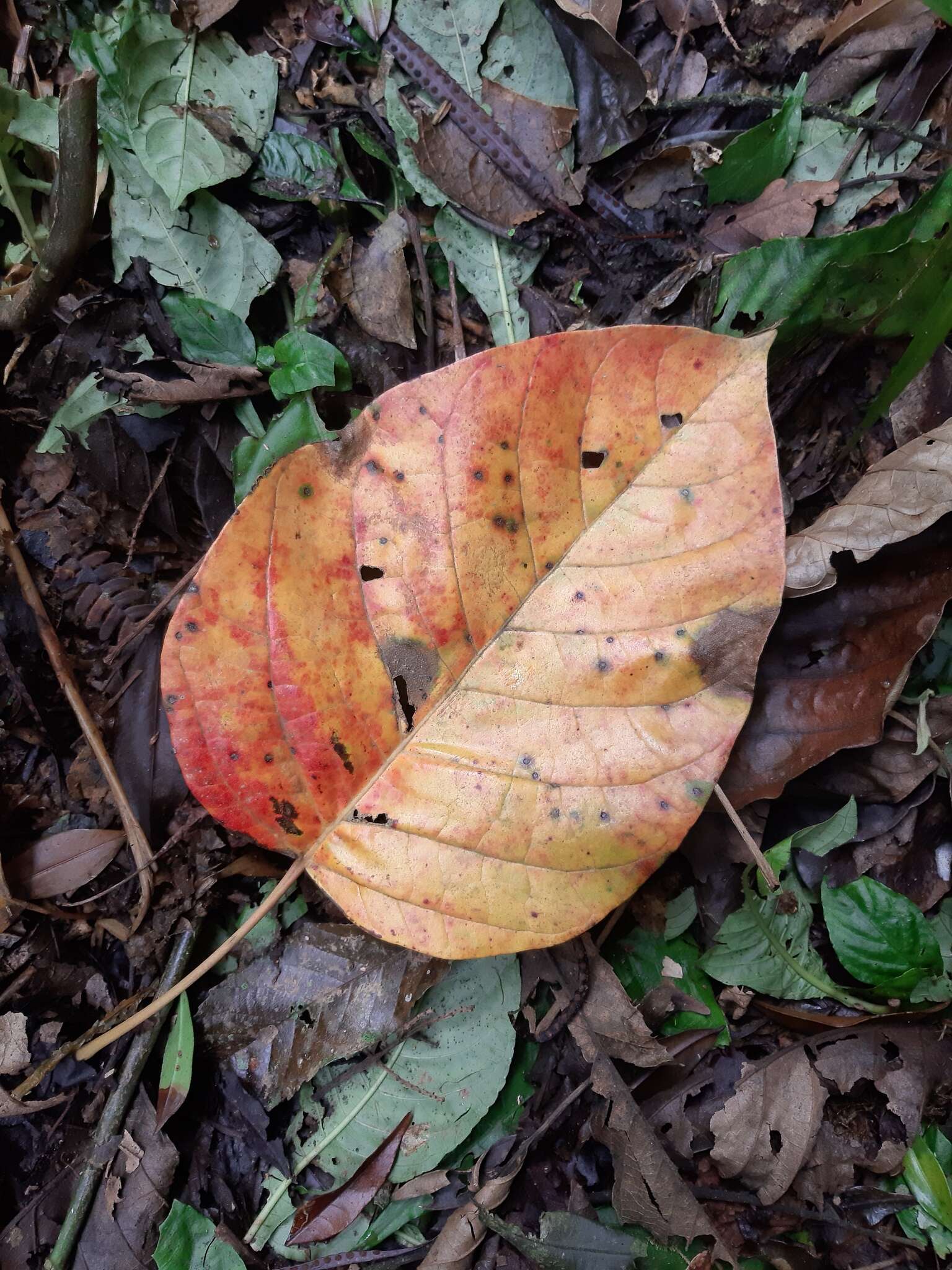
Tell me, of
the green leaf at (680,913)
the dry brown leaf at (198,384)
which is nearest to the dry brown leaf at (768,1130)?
the green leaf at (680,913)

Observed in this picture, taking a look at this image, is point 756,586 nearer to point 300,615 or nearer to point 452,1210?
point 300,615

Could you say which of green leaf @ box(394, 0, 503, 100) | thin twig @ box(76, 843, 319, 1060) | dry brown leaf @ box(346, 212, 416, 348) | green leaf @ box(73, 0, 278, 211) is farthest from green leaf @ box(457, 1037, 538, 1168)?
green leaf @ box(394, 0, 503, 100)

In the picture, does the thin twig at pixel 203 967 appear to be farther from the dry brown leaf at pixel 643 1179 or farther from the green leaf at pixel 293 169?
the green leaf at pixel 293 169

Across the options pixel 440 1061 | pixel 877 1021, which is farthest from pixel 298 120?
pixel 877 1021

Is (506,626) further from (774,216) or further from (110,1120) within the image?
(110,1120)

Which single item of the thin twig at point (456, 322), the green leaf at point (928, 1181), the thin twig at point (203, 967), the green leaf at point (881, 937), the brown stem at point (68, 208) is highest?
the brown stem at point (68, 208)
